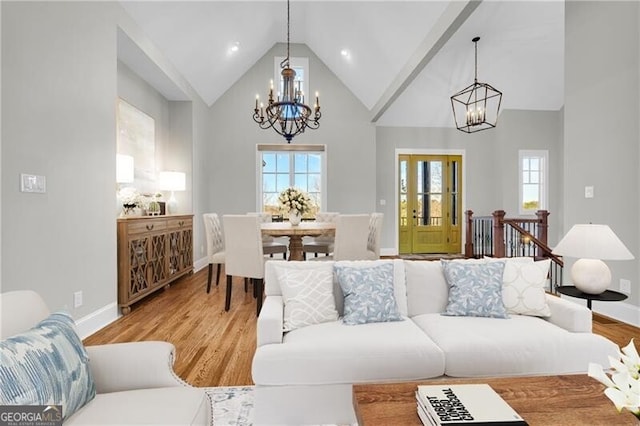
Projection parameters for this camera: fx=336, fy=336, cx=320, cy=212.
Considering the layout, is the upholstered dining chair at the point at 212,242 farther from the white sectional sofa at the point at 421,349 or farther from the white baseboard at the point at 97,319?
the white sectional sofa at the point at 421,349

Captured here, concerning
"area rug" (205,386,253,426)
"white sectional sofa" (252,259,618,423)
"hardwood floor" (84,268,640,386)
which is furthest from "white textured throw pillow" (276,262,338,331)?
"hardwood floor" (84,268,640,386)

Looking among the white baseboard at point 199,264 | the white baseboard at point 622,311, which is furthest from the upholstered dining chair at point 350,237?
the white baseboard at point 199,264

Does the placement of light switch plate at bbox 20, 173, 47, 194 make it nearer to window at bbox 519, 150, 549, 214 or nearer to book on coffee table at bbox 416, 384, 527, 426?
book on coffee table at bbox 416, 384, 527, 426

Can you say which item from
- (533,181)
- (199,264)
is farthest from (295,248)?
(533,181)

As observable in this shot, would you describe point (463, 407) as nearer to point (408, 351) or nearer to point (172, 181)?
point (408, 351)

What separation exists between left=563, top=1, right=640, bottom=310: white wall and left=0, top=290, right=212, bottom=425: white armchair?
358cm

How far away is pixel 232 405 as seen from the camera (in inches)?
71.3

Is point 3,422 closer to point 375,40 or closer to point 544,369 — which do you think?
point 544,369

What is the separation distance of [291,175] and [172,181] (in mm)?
2473

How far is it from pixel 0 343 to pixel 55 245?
1.91 m

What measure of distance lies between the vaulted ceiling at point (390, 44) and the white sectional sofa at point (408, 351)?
8.86 feet

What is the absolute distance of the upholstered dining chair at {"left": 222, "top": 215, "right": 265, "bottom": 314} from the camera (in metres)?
3.33

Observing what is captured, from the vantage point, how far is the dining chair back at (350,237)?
134 inches

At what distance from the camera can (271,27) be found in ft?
19.1
